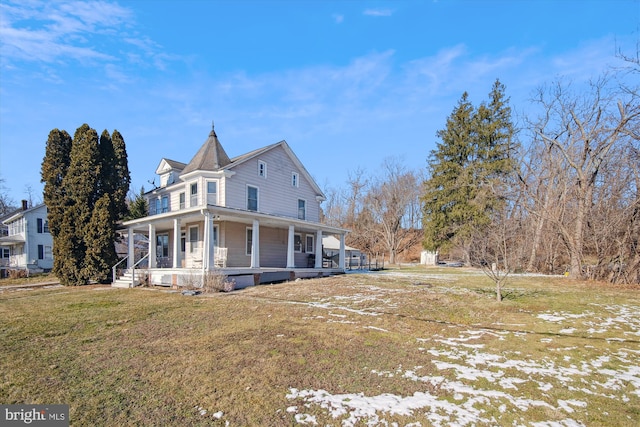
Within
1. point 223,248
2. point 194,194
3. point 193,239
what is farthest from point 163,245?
point 223,248

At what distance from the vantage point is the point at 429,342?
18.3 ft

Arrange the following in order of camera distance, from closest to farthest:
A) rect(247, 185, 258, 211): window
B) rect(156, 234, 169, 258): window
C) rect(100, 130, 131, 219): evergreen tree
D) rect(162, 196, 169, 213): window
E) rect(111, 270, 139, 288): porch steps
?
rect(111, 270, 139, 288): porch steps < rect(247, 185, 258, 211): window < rect(100, 130, 131, 219): evergreen tree < rect(162, 196, 169, 213): window < rect(156, 234, 169, 258): window

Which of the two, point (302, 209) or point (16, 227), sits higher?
point (302, 209)

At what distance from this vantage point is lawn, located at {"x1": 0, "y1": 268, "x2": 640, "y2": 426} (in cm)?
324

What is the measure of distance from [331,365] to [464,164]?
30.1 m

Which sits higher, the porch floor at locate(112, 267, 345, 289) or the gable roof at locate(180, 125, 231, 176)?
the gable roof at locate(180, 125, 231, 176)

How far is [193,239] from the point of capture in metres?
17.7

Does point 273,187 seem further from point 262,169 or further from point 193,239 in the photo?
point 193,239

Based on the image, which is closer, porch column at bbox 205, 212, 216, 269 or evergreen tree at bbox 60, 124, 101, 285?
porch column at bbox 205, 212, 216, 269

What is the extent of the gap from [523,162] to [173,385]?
85.3ft

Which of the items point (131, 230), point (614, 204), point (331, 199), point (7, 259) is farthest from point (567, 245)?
point (7, 259)

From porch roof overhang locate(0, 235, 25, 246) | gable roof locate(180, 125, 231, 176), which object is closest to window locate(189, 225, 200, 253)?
gable roof locate(180, 125, 231, 176)

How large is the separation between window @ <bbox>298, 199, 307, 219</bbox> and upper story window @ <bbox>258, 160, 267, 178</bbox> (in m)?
3.25

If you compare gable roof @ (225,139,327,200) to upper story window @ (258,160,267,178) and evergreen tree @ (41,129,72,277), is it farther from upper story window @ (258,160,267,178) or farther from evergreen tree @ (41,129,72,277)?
evergreen tree @ (41,129,72,277)
